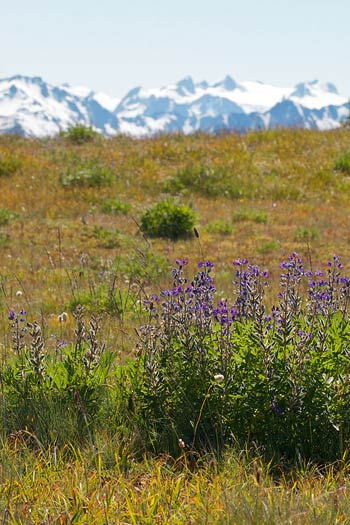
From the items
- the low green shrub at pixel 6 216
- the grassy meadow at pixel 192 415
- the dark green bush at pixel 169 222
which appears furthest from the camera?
the low green shrub at pixel 6 216

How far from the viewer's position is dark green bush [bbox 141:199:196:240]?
11328mm

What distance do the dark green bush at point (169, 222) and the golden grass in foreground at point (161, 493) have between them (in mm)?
7869

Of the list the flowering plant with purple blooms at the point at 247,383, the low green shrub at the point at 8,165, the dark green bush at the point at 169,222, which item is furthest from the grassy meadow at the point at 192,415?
the low green shrub at the point at 8,165

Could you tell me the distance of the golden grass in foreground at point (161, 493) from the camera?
2789 millimetres

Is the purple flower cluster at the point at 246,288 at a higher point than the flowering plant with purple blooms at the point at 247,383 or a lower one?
higher

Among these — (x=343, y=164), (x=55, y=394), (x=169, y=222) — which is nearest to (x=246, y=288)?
(x=55, y=394)

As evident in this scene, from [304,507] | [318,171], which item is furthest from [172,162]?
[304,507]

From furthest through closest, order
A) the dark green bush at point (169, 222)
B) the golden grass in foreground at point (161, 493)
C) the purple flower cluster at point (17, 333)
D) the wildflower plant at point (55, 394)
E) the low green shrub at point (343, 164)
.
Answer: the low green shrub at point (343, 164), the dark green bush at point (169, 222), the purple flower cluster at point (17, 333), the wildflower plant at point (55, 394), the golden grass in foreground at point (161, 493)

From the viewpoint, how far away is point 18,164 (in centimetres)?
1491

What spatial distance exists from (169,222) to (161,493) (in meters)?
8.34

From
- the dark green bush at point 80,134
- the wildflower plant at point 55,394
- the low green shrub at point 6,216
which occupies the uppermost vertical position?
the dark green bush at point 80,134

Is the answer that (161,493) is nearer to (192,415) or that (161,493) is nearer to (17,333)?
(192,415)

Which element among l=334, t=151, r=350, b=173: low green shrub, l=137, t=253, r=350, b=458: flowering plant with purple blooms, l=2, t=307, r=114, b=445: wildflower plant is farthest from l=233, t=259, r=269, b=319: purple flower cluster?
l=334, t=151, r=350, b=173: low green shrub

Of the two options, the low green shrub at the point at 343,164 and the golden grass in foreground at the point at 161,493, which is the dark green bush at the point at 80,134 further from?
the golden grass in foreground at the point at 161,493
